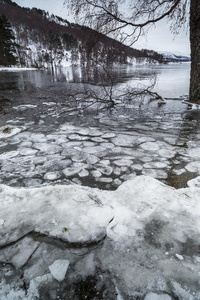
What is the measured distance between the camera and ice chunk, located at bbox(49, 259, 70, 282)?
940 millimetres

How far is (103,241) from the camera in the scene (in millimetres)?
1135

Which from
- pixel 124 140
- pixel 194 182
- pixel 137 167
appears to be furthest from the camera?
pixel 124 140

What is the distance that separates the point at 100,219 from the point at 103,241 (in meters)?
0.18

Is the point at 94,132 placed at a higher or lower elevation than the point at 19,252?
higher

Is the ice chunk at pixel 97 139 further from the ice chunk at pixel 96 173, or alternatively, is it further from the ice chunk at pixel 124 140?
the ice chunk at pixel 96 173

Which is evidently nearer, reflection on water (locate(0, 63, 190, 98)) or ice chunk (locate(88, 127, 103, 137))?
ice chunk (locate(88, 127, 103, 137))

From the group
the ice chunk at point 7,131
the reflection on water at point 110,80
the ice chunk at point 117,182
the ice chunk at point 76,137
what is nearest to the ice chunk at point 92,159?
the ice chunk at point 117,182

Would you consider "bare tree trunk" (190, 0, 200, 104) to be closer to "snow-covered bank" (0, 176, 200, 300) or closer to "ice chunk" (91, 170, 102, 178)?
"snow-covered bank" (0, 176, 200, 300)

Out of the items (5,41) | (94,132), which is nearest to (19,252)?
(94,132)

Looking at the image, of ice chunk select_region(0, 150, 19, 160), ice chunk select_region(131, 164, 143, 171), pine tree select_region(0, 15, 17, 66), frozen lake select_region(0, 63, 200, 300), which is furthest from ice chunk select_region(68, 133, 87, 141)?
pine tree select_region(0, 15, 17, 66)

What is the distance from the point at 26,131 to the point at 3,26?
1536 inches

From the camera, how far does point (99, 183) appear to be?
1.79m

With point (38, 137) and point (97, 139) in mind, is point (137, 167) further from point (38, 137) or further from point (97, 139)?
point (38, 137)

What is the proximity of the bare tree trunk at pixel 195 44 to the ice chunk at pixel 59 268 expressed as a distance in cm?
621
